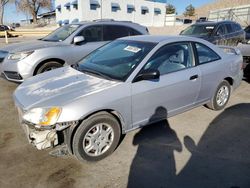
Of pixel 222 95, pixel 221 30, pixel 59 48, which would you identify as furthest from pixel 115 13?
pixel 222 95

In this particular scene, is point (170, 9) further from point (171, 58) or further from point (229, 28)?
point (171, 58)

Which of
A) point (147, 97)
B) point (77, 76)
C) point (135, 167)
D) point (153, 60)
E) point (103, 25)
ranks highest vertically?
point (103, 25)

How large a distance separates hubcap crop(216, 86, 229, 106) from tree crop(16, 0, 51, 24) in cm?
5800

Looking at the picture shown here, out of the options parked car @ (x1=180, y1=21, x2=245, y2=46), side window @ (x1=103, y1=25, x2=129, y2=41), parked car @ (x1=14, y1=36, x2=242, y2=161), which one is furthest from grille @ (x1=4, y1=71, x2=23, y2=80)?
parked car @ (x1=180, y1=21, x2=245, y2=46)

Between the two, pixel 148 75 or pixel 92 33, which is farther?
pixel 92 33

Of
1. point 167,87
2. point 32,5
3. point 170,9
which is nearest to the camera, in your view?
point 167,87

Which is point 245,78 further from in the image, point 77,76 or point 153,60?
point 77,76

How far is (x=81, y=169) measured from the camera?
3.05m

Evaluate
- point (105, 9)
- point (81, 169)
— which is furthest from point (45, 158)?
point (105, 9)

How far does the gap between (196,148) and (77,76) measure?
81.3 inches

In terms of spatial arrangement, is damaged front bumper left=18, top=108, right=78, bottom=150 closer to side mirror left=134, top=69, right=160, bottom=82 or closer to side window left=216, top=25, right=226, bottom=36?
side mirror left=134, top=69, right=160, bottom=82

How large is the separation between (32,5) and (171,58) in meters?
60.1

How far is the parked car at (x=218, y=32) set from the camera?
9680 millimetres

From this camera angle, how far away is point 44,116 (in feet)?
9.24
